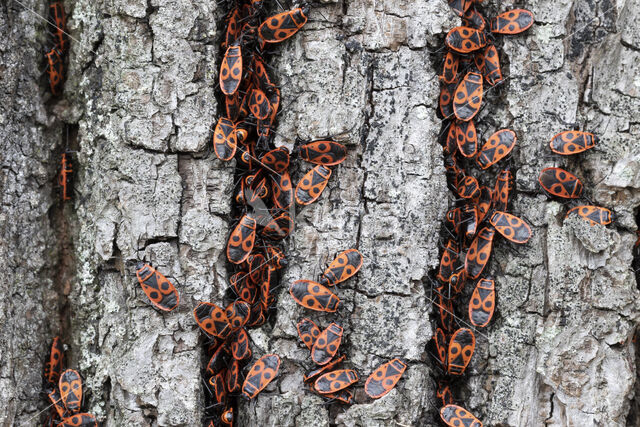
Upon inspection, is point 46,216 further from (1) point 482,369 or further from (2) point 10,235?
(1) point 482,369

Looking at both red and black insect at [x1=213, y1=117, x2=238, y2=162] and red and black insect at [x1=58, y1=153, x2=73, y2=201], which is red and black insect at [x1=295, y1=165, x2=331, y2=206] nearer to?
red and black insect at [x1=213, y1=117, x2=238, y2=162]

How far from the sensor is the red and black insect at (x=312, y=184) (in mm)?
3402

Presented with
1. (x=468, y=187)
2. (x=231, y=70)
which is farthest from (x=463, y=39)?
(x=231, y=70)

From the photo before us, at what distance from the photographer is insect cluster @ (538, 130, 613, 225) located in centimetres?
344

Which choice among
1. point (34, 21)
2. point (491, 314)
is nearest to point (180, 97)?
point (34, 21)

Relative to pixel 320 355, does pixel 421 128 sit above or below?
above

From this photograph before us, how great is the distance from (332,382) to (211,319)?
82 cm

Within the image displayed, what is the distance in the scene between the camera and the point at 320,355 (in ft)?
10.9

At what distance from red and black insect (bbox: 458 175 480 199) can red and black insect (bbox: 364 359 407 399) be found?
1123 mm

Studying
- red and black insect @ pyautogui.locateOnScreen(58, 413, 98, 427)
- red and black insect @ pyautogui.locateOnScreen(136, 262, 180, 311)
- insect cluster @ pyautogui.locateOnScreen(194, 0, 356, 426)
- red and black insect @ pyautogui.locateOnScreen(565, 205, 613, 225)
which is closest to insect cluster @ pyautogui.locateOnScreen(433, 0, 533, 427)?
red and black insect @ pyautogui.locateOnScreen(565, 205, 613, 225)

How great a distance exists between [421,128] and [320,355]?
1.52 metres

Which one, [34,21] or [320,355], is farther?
[34,21]

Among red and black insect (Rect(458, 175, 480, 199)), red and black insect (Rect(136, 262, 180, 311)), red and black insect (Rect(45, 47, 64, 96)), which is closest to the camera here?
red and black insect (Rect(136, 262, 180, 311))

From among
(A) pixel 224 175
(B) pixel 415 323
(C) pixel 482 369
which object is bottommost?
(C) pixel 482 369
